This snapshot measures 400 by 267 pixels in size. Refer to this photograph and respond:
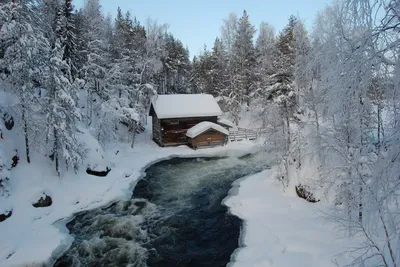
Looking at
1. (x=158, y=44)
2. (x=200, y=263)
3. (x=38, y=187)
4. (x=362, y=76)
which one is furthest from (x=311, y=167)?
(x=158, y=44)

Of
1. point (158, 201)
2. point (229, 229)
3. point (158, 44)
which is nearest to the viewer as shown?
point (229, 229)

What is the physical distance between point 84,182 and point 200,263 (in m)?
10.5

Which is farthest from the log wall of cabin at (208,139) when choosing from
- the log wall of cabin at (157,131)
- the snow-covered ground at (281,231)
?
the snow-covered ground at (281,231)

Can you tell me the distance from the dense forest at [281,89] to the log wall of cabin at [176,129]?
3694 mm

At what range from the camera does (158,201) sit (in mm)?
15195

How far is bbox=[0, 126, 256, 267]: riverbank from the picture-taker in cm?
995

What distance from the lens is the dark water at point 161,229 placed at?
32.0 ft

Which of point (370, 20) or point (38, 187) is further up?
point (370, 20)

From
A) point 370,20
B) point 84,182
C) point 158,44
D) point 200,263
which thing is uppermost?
point 158,44

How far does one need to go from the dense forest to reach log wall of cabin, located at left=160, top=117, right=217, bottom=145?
369 centimetres

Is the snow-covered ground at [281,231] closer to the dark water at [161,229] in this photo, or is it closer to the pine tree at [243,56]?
the dark water at [161,229]

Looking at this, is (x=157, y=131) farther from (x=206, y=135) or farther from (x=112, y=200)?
(x=112, y=200)

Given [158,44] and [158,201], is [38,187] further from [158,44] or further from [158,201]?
[158,44]

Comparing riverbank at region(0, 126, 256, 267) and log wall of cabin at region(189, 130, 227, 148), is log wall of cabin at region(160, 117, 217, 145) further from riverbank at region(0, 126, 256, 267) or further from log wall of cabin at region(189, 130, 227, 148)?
riverbank at region(0, 126, 256, 267)
